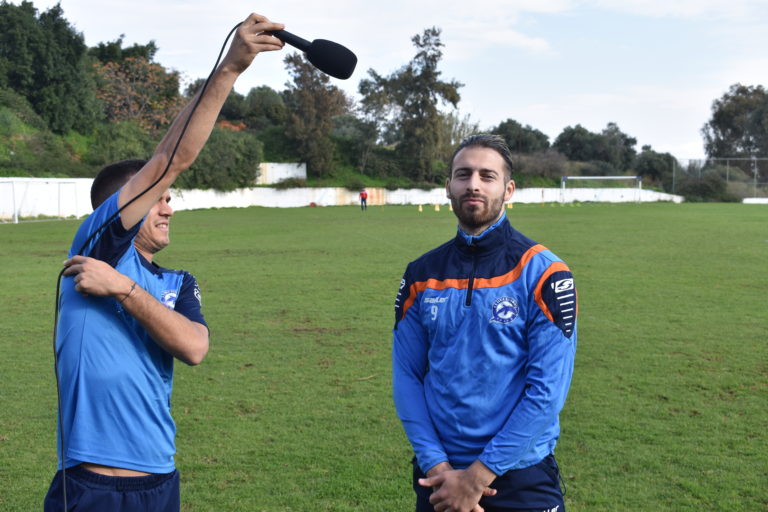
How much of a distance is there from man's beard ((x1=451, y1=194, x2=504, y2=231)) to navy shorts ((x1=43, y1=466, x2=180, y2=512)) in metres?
1.42

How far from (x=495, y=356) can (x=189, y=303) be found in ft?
3.75

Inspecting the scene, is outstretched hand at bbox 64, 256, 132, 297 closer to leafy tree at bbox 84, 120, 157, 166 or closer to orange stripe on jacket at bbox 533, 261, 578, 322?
orange stripe on jacket at bbox 533, 261, 578, 322

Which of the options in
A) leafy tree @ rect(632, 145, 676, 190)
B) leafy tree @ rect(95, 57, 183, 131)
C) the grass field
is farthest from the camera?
leafy tree @ rect(632, 145, 676, 190)

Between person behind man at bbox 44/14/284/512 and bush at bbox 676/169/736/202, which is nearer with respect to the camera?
person behind man at bbox 44/14/284/512

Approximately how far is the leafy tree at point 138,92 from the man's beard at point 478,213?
6325cm

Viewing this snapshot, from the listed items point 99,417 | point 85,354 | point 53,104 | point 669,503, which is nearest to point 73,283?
point 85,354

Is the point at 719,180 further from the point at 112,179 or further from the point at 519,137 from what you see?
the point at 112,179

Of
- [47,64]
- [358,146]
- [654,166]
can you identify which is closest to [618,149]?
[654,166]

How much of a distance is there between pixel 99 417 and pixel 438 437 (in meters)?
1.19

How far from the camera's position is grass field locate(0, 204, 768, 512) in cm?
493

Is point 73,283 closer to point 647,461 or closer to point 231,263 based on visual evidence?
point 647,461

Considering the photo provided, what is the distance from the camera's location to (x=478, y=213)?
2.75 meters

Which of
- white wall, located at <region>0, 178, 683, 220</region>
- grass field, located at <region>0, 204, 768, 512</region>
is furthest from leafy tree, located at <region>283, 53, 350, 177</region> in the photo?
grass field, located at <region>0, 204, 768, 512</region>

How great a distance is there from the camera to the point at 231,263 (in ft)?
59.1
